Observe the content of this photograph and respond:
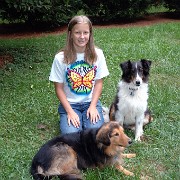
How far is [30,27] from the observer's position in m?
14.7

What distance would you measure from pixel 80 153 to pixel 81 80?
1222 mm

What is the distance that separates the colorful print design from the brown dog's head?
112 centimetres

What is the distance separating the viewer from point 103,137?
402 centimetres

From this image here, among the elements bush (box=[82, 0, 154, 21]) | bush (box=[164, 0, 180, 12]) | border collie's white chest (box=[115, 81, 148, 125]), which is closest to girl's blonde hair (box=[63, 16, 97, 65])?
border collie's white chest (box=[115, 81, 148, 125])

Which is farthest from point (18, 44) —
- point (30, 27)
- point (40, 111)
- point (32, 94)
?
point (40, 111)

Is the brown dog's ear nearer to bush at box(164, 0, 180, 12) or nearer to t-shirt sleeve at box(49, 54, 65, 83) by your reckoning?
t-shirt sleeve at box(49, 54, 65, 83)

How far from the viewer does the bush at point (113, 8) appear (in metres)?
15.7

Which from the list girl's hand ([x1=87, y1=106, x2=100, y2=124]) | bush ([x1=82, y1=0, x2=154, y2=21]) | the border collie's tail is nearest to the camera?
the border collie's tail

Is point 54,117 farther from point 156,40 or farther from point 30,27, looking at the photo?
point 30,27

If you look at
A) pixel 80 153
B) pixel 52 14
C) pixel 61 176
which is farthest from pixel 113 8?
pixel 61 176

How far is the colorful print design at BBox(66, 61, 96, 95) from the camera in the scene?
5047 millimetres

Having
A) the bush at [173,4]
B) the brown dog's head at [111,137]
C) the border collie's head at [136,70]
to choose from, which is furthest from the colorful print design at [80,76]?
the bush at [173,4]

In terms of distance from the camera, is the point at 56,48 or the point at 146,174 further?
the point at 56,48

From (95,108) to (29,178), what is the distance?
1.50 meters
